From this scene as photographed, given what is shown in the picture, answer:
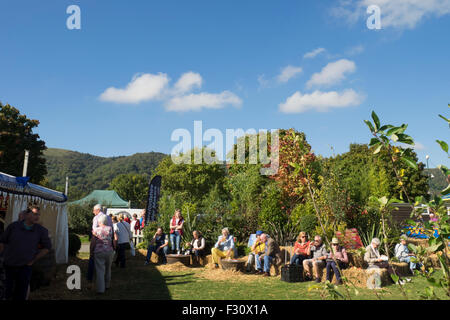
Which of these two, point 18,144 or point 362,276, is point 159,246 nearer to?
point 362,276

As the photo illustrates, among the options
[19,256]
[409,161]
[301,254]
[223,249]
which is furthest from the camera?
[223,249]

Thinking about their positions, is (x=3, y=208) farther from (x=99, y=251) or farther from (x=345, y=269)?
(x=345, y=269)

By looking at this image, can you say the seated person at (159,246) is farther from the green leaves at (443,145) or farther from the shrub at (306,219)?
the green leaves at (443,145)

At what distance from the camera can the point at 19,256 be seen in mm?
4945

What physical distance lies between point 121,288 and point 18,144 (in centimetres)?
2472

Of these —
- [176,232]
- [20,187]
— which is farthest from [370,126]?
[176,232]

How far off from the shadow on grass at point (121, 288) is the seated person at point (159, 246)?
119 centimetres

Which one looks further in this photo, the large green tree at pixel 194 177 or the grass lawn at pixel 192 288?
the large green tree at pixel 194 177

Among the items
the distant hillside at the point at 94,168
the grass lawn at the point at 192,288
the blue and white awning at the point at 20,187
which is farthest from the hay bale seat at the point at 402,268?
the distant hillside at the point at 94,168

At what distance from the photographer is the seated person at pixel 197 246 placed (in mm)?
11609

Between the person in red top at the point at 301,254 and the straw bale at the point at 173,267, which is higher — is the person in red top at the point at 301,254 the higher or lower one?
the higher one

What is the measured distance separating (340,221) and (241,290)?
553 centimetres

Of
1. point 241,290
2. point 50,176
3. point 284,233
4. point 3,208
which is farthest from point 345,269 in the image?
point 50,176

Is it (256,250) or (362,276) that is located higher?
(256,250)
